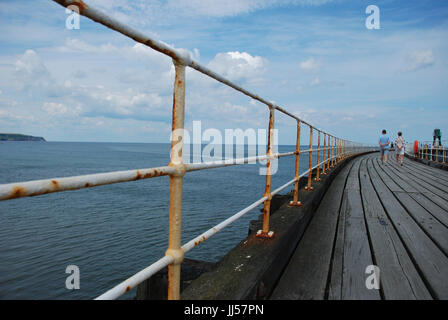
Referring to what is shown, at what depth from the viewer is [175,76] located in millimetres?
1321

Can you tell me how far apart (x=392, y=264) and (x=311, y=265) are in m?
0.69

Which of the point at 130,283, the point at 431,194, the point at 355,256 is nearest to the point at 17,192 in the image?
the point at 130,283

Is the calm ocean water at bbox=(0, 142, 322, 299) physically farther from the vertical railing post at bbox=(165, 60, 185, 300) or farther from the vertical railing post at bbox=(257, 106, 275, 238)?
the vertical railing post at bbox=(165, 60, 185, 300)

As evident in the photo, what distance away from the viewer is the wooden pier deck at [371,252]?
2.04 metres

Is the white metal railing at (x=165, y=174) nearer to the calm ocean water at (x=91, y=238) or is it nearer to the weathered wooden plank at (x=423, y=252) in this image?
the weathered wooden plank at (x=423, y=252)

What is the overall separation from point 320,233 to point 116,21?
302 centimetres

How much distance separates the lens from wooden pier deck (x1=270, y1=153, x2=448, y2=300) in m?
2.04

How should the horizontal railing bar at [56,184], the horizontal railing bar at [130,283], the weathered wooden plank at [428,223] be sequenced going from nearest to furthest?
the horizontal railing bar at [56,184] < the horizontal railing bar at [130,283] < the weathered wooden plank at [428,223]

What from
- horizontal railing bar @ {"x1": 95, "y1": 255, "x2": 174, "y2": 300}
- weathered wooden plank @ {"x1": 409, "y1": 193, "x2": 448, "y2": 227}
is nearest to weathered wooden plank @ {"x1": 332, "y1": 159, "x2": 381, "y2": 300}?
weathered wooden plank @ {"x1": 409, "y1": 193, "x2": 448, "y2": 227}

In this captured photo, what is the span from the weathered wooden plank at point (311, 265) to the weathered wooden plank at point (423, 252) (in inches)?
27.3

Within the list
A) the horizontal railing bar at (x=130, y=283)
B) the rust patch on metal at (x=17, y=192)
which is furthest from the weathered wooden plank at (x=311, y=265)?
the rust patch on metal at (x=17, y=192)

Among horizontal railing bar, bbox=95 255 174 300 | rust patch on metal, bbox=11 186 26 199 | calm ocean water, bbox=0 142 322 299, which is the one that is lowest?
calm ocean water, bbox=0 142 322 299
